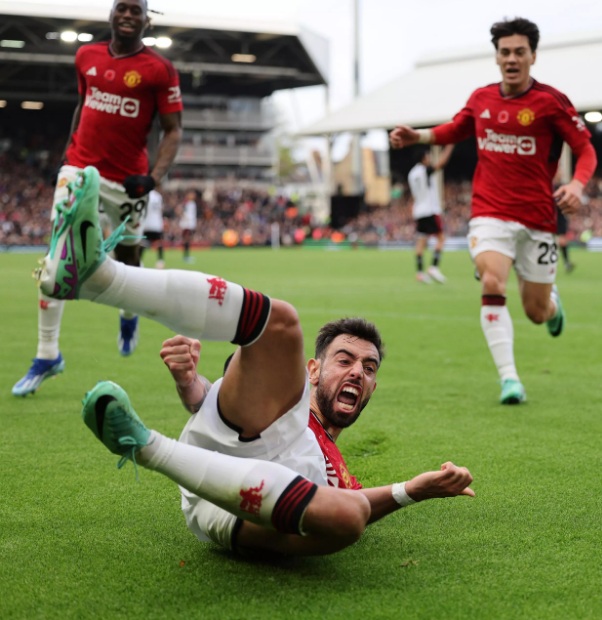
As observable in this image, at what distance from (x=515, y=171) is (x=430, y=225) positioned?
1286cm

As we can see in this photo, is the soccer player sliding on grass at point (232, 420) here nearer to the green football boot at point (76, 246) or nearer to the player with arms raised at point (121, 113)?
the green football boot at point (76, 246)

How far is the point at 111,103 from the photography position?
663 centimetres

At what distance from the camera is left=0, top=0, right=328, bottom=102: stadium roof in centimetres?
3928

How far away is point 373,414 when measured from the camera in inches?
230

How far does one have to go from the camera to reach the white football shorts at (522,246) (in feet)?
21.4

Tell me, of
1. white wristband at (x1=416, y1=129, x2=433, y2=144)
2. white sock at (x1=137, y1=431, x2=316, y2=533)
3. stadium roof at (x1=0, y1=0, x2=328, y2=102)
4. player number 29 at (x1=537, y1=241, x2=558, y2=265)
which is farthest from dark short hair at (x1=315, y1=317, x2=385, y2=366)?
stadium roof at (x1=0, y1=0, x2=328, y2=102)

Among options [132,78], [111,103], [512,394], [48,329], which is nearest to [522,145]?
[512,394]

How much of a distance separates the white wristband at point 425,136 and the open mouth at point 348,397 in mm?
3224

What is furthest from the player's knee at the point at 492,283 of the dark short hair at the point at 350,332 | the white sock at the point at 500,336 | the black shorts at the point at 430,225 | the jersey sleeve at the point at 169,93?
the black shorts at the point at 430,225

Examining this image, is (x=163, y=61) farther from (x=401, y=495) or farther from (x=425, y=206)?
(x=425, y=206)

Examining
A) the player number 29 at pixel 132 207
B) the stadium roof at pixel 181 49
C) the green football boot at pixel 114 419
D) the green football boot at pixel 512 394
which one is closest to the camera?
the green football boot at pixel 114 419

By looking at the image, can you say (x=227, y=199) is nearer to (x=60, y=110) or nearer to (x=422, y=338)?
(x=60, y=110)

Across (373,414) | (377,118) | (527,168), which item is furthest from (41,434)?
(377,118)

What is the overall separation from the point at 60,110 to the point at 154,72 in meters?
48.6
